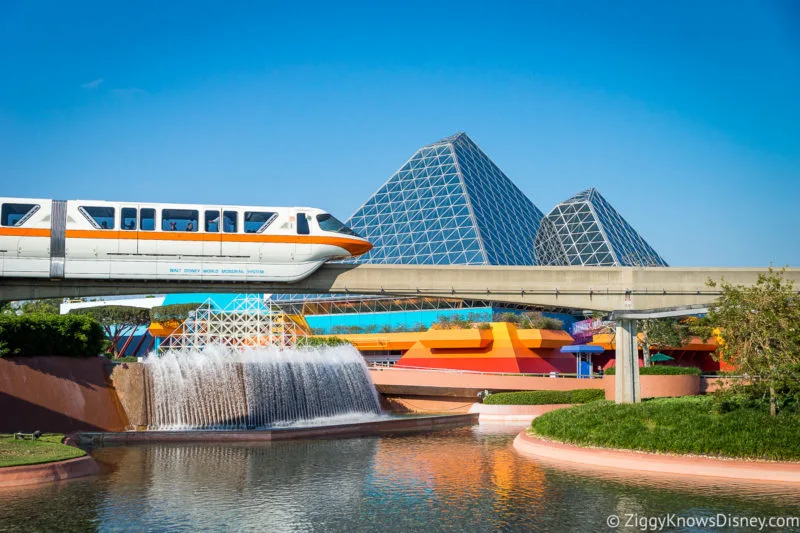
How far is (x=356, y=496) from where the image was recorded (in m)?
17.0

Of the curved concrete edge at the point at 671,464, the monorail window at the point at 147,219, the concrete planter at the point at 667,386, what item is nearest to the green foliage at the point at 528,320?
the concrete planter at the point at 667,386

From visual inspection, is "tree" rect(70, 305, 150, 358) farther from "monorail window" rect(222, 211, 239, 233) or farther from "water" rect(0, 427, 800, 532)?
"water" rect(0, 427, 800, 532)

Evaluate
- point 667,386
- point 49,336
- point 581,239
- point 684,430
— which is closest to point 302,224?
point 49,336

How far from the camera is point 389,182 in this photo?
90875 mm

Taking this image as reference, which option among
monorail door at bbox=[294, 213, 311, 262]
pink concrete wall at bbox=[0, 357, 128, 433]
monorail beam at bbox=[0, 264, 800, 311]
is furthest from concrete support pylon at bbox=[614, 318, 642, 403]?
pink concrete wall at bbox=[0, 357, 128, 433]

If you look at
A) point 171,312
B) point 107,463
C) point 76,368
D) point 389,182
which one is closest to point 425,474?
point 107,463

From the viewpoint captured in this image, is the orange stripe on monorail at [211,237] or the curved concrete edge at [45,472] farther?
the orange stripe on monorail at [211,237]

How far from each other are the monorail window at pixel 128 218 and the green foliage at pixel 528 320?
116ft

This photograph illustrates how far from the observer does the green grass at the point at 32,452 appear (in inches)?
706

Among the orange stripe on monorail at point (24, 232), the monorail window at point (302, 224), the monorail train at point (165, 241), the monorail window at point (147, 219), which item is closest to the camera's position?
the orange stripe on monorail at point (24, 232)

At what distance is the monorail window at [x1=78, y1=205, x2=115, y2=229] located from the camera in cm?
2883

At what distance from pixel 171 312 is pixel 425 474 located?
60.3m

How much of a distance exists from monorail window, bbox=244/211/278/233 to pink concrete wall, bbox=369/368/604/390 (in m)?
18.0

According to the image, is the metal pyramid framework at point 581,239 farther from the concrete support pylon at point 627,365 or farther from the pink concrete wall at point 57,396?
the pink concrete wall at point 57,396
